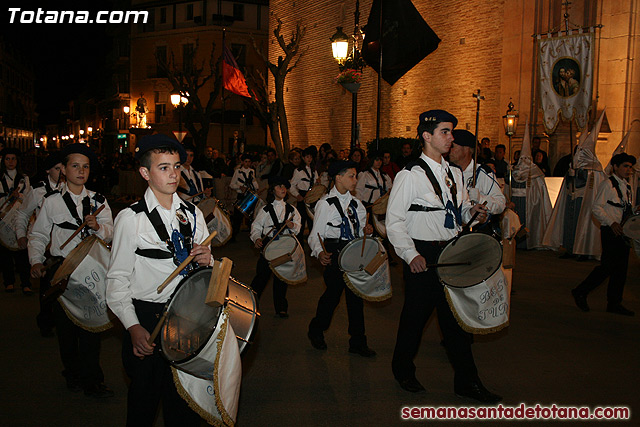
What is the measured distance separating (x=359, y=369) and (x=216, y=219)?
4703 millimetres

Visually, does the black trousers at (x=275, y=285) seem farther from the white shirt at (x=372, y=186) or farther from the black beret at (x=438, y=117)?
the white shirt at (x=372, y=186)

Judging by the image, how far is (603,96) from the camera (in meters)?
16.9

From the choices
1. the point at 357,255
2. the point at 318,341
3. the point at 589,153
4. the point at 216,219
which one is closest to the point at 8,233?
the point at 216,219

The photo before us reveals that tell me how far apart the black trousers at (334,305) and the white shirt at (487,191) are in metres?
1.54

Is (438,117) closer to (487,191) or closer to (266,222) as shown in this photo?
(487,191)

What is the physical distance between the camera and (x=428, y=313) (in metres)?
5.39

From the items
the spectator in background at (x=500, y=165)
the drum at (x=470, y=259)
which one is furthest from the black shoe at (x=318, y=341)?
the spectator in background at (x=500, y=165)

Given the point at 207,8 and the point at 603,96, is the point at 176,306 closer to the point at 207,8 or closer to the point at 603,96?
the point at 603,96

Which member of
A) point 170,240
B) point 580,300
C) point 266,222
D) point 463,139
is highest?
point 463,139

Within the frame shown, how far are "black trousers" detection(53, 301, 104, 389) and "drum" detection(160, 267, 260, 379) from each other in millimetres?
2153

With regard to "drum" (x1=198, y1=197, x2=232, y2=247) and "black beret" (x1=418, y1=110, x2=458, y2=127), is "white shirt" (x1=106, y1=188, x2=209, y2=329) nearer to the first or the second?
"black beret" (x1=418, y1=110, x2=458, y2=127)

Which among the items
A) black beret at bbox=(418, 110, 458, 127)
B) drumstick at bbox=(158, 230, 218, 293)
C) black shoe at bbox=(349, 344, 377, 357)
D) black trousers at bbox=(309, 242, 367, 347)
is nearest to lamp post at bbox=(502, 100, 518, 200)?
black trousers at bbox=(309, 242, 367, 347)

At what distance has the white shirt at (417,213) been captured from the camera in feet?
17.0

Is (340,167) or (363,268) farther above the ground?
(340,167)
